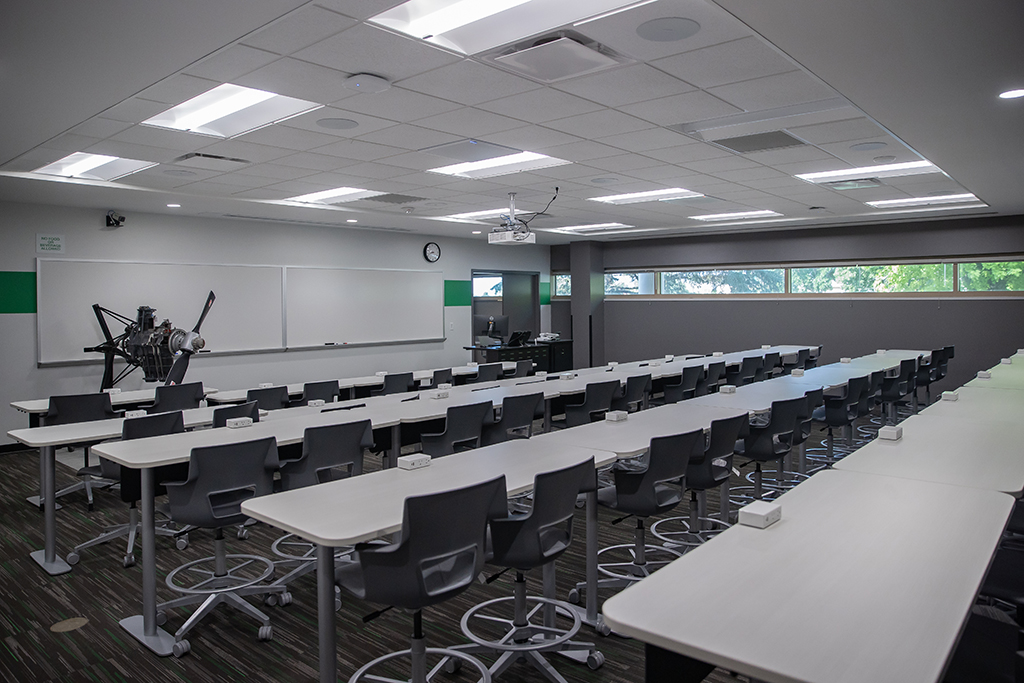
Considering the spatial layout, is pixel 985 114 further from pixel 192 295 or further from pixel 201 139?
pixel 192 295

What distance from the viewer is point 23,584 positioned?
374cm

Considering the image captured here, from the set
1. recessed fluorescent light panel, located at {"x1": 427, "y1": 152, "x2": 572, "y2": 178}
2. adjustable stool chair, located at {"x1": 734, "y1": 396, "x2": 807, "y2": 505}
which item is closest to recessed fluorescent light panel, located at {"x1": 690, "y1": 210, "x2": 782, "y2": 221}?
recessed fluorescent light panel, located at {"x1": 427, "y1": 152, "x2": 572, "y2": 178}

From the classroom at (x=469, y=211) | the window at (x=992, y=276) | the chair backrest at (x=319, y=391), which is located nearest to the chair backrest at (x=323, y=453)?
the classroom at (x=469, y=211)

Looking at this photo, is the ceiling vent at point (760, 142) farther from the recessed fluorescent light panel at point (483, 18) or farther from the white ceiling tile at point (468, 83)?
the recessed fluorescent light panel at point (483, 18)

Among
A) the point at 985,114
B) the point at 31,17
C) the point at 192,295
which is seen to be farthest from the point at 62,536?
the point at 985,114

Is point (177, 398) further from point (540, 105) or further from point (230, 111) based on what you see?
point (540, 105)

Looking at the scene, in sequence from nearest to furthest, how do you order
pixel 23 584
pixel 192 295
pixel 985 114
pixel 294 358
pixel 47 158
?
pixel 23 584 < pixel 985 114 < pixel 47 158 < pixel 192 295 < pixel 294 358

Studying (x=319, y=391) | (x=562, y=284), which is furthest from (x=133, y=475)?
(x=562, y=284)

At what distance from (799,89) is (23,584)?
531 cm

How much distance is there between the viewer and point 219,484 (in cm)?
318

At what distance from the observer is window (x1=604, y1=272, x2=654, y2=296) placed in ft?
42.8

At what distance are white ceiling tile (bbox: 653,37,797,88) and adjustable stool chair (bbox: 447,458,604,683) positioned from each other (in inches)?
82.9

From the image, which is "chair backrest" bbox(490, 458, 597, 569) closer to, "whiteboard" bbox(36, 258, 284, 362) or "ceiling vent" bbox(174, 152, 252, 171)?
"ceiling vent" bbox(174, 152, 252, 171)

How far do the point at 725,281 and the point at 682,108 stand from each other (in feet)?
27.5
